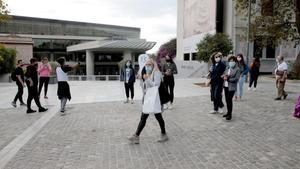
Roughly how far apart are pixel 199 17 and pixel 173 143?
3681cm

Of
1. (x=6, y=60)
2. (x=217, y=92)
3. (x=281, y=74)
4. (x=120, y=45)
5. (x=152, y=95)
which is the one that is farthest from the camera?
(x=120, y=45)

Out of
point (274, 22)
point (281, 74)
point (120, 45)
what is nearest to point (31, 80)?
point (281, 74)

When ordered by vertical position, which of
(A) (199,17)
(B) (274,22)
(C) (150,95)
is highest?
(A) (199,17)

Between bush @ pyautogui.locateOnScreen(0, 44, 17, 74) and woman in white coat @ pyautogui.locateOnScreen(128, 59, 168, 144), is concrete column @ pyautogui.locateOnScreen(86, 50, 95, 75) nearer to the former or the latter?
bush @ pyautogui.locateOnScreen(0, 44, 17, 74)

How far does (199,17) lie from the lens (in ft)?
137

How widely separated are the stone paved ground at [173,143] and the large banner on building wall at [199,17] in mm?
28002

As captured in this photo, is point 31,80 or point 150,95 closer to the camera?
point 150,95

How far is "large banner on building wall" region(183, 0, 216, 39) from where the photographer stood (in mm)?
36906

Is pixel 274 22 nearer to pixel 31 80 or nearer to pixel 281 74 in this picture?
pixel 281 74

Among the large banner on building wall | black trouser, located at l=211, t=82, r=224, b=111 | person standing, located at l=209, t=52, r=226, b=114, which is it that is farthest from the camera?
the large banner on building wall

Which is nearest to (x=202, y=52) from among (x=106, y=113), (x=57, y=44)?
(x=106, y=113)

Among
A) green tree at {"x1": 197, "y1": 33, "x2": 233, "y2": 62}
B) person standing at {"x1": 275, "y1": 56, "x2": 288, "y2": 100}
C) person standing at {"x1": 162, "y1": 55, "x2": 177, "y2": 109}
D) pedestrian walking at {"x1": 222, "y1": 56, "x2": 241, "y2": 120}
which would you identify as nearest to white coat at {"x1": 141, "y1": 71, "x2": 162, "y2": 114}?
pedestrian walking at {"x1": 222, "y1": 56, "x2": 241, "y2": 120}

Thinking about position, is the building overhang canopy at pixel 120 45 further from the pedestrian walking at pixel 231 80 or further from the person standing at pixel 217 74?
the pedestrian walking at pixel 231 80

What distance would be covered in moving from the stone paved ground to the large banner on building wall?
28.0m
